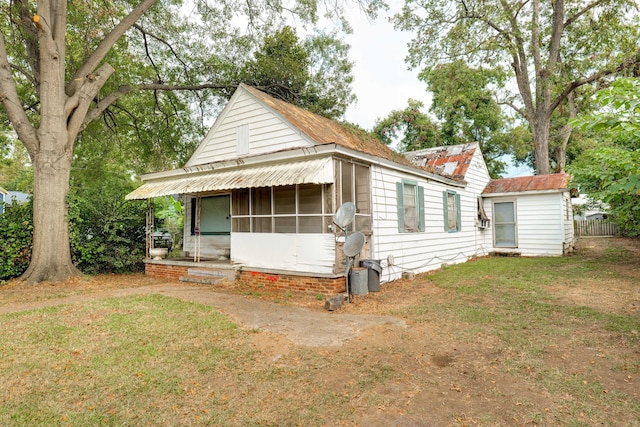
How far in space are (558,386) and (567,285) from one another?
5.93 meters

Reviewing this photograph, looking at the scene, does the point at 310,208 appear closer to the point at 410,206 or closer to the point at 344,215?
the point at 344,215

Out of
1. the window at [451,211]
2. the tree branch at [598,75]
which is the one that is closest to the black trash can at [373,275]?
the window at [451,211]

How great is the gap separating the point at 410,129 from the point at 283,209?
21.7m

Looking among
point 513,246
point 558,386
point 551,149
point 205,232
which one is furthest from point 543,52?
point 558,386

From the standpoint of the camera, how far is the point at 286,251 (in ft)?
26.1

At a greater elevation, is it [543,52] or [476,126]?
[543,52]

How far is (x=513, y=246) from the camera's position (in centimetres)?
1465

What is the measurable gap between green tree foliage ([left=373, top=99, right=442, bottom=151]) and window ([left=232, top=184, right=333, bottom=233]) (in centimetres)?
2045

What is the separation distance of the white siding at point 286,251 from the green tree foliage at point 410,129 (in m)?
20.9

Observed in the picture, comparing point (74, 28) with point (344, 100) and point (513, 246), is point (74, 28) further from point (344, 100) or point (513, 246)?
point (513, 246)

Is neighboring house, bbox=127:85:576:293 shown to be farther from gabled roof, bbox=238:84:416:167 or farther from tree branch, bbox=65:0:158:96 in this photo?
tree branch, bbox=65:0:158:96

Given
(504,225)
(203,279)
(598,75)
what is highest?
(598,75)

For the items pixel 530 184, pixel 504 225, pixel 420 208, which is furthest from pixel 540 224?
pixel 420 208

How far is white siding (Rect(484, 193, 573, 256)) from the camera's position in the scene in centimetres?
1364
